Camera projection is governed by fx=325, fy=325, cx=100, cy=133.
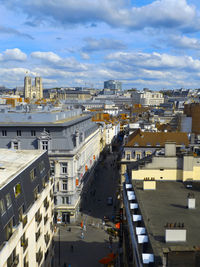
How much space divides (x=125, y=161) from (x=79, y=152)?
988cm

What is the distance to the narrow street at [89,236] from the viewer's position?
51.0 m

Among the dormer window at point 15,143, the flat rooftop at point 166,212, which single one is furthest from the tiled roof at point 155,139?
the flat rooftop at point 166,212

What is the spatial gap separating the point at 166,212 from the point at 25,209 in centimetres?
1385

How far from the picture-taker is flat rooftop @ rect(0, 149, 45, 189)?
102 ft

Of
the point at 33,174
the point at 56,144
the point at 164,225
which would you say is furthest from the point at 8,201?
the point at 56,144

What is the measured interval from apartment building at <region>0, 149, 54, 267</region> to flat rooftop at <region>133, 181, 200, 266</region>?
11.3 meters

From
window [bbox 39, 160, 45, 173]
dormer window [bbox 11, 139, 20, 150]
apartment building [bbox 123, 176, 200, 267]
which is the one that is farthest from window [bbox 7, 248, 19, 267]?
dormer window [bbox 11, 139, 20, 150]

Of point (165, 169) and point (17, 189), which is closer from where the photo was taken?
point (17, 189)

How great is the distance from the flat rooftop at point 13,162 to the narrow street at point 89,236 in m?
17.6

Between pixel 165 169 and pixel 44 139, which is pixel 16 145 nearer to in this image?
pixel 44 139

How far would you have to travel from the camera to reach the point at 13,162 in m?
35.9

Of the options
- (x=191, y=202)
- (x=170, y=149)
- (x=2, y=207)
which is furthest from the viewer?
(x=170, y=149)

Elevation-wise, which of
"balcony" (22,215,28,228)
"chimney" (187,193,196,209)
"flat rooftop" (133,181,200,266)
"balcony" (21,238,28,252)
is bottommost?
"balcony" (21,238,28,252)

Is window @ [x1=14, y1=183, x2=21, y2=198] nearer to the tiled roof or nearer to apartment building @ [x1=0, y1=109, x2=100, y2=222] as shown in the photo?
apartment building @ [x1=0, y1=109, x2=100, y2=222]
